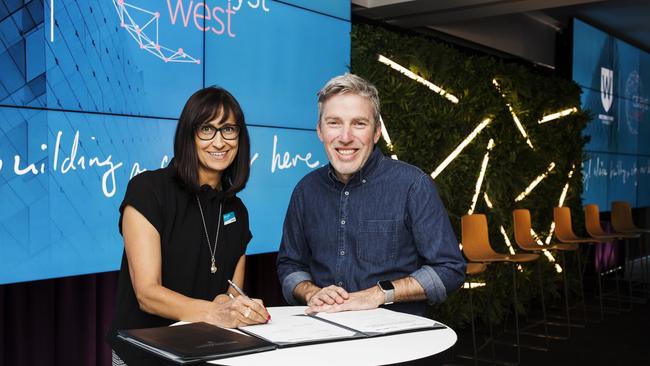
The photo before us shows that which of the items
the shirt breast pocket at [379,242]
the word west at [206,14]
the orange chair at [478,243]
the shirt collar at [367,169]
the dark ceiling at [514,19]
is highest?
the dark ceiling at [514,19]

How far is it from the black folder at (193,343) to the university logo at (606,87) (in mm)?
8127

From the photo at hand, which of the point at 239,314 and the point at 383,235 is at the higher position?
the point at 383,235

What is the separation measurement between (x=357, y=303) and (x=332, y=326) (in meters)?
0.27

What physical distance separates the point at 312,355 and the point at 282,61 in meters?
2.99

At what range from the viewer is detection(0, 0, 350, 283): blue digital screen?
2.86 meters

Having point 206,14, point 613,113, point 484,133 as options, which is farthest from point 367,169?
point 613,113

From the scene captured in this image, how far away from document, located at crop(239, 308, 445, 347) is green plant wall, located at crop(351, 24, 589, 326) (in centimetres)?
330

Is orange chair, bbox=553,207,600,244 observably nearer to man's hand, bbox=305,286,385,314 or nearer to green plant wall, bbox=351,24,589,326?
green plant wall, bbox=351,24,589,326

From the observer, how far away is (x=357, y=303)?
1900 mm

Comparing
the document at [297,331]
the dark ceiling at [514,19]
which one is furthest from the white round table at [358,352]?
the dark ceiling at [514,19]

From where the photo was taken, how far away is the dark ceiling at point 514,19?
6000 mm

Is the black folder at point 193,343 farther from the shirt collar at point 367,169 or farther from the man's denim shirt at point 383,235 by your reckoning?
the shirt collar at point 367,169

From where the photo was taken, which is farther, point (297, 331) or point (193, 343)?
point (297, 331)

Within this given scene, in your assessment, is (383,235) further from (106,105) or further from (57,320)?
(57,320)
